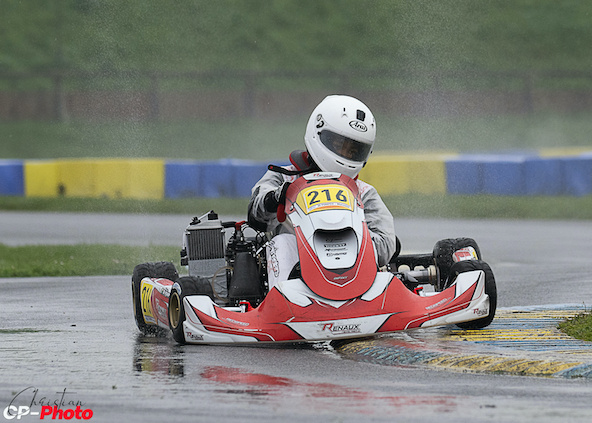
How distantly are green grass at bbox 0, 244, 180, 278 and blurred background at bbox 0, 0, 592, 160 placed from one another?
15671mm

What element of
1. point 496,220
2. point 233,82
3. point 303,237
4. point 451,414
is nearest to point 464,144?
point 233,82

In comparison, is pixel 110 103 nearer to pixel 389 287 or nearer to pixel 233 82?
pixel 233 82

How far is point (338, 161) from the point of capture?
791cm

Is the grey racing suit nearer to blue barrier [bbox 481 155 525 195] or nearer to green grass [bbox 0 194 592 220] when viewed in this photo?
green grass [bbox 0 194 592 220]

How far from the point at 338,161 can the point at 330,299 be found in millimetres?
1219

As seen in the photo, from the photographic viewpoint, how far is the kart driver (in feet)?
25.3

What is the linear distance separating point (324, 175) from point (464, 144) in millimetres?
22347

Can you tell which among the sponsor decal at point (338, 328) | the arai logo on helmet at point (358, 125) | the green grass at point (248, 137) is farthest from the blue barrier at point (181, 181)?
the sponsor decal at point (338, 328)

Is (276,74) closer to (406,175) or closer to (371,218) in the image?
(406,175)

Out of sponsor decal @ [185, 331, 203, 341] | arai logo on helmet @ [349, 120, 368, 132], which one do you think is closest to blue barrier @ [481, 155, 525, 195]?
arai logo on helmet @ [349, 120, 368, 132]

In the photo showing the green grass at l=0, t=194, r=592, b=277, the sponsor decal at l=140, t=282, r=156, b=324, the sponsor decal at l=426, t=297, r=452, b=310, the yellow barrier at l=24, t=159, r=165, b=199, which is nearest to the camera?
the sponsor decal at l=426, t=297, r=452, b=310

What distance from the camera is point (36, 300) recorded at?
32.1 feet

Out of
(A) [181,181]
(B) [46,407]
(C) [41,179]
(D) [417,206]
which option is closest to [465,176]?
(D) [417,206]

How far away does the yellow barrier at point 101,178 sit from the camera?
1962 centimetres
